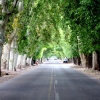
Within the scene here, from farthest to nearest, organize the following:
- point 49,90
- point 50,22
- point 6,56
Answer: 1. point 50,22
2. point 6,56
3. point 49,90

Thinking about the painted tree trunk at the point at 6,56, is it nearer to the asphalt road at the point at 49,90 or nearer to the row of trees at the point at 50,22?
the row of trees at the point at 50,22

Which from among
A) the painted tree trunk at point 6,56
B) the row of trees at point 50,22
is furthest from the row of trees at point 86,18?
the painted tree trunk at point 6,56

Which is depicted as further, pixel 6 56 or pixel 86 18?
pixel 6 56

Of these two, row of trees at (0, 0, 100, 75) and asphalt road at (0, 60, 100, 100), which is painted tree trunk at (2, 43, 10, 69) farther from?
asphalt road at (0, 60, 100, 100)

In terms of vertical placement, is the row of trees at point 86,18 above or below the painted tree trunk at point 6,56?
above

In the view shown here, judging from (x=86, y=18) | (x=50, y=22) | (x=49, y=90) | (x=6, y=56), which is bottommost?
(x=49, y=90)

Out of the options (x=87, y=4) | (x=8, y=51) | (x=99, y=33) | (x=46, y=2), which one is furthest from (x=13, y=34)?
(x=87, y=4)

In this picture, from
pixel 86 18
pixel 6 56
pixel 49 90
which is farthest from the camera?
pixel 6 56

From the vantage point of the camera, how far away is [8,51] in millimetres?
40781

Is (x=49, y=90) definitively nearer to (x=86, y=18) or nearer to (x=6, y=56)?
(x=86, y=18)

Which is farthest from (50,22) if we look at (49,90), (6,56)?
(49,90)

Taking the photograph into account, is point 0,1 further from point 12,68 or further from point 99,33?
Result: point 12,68

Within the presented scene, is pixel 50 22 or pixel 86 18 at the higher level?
pixel 50 22

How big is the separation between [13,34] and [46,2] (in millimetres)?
Result: 9713
